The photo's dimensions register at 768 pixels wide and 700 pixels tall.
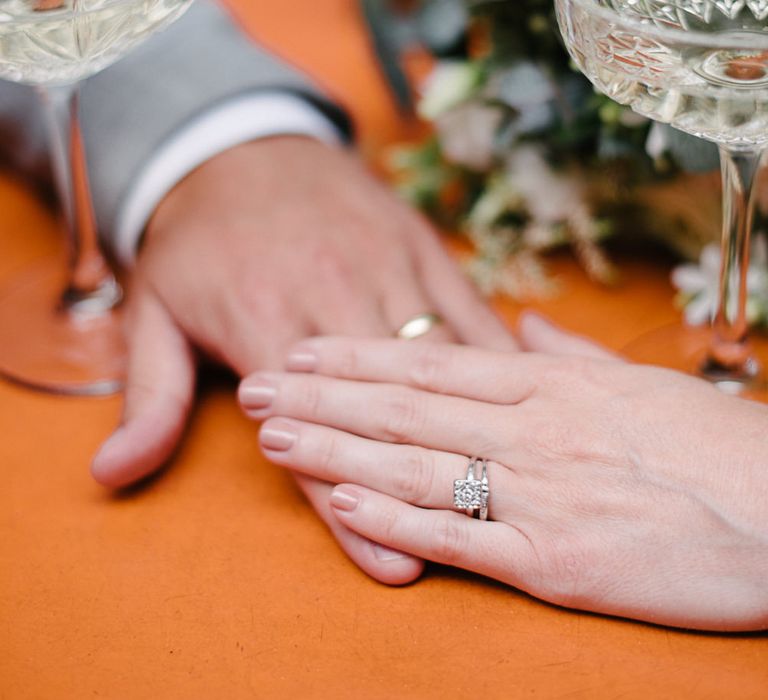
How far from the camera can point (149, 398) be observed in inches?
25.2

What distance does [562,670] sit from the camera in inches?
19.5

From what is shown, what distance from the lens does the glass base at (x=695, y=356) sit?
2.17ft

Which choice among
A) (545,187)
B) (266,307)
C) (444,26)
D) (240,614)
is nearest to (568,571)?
(240,614)

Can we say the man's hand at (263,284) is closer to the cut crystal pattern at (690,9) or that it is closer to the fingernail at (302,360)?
the fingernail at (302,360)

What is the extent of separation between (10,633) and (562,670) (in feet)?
0.89

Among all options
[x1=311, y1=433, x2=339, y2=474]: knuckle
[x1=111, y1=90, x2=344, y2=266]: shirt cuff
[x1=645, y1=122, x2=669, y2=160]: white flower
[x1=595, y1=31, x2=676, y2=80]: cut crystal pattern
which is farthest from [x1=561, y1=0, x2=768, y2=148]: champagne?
[x1=111, y1=90, x2=344, y2=266]: shirt cuff

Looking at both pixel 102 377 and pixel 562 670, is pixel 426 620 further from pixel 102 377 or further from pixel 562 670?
pixel 102 377

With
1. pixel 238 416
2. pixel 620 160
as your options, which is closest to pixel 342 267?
pixel 238 416

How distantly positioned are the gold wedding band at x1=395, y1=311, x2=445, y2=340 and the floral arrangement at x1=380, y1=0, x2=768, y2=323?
0.48 ft

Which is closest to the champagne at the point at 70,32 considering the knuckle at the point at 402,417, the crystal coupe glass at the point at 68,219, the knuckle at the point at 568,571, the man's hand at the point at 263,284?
the crystal coupe glass at the point at 68,219

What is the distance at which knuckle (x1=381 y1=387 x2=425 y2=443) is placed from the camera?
1.87 ft

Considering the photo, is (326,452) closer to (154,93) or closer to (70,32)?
(70,32)

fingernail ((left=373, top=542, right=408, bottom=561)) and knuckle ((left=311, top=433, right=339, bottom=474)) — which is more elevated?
knuckle ((left=311, top=433, right=339, bottom=474))

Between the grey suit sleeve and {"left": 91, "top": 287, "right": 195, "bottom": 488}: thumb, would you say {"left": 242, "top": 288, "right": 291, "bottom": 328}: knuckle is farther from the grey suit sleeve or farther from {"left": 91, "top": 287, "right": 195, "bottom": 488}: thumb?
the grey suit sleeve
